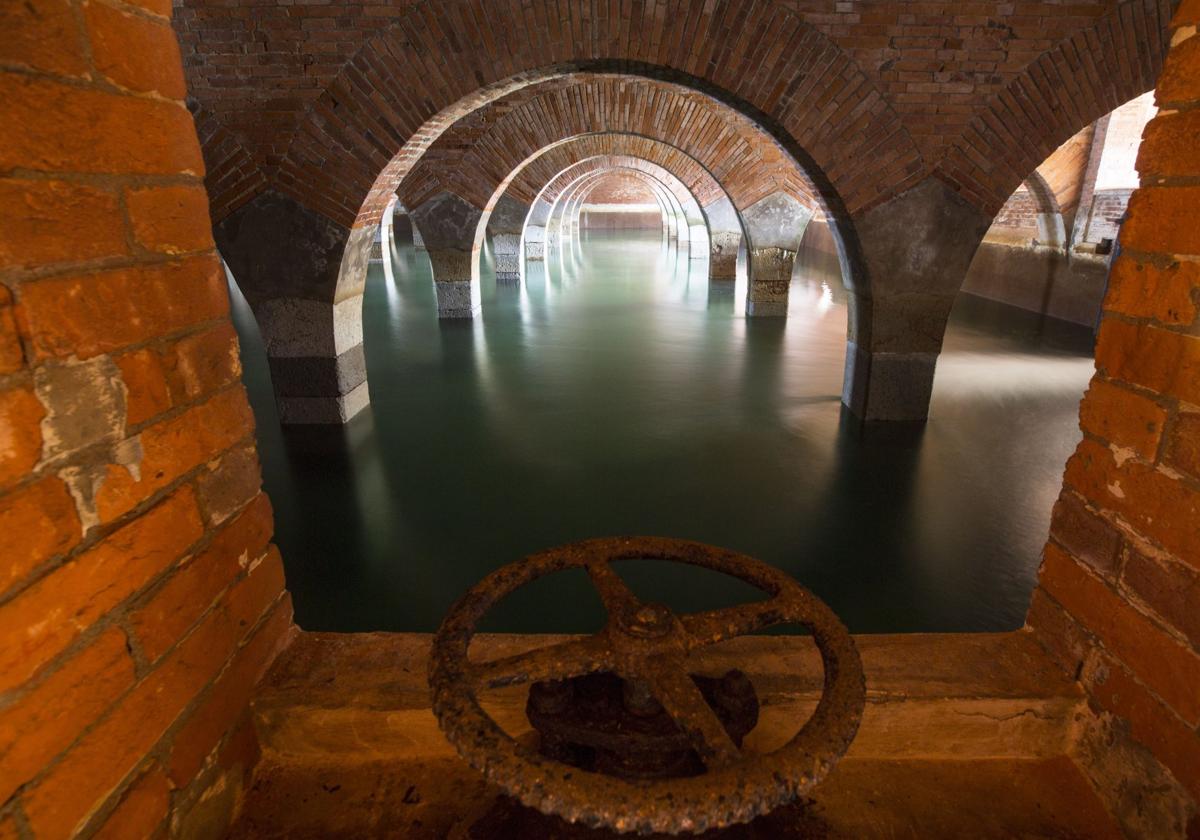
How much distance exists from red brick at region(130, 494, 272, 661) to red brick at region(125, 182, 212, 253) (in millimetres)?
691

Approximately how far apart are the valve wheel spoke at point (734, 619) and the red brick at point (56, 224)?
1373 mm

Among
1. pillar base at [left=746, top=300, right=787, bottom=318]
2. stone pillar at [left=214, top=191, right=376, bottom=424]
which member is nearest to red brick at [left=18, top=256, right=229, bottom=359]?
stone pillar at [left=214, top=191, right=376, bottom=424]

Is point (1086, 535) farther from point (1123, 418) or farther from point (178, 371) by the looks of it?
point (178, 371)

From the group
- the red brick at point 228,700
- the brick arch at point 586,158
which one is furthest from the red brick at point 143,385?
the brick arch at point 586,158

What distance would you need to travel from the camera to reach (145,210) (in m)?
1.40

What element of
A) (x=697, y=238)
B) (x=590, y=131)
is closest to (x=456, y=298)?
(x=590, y=131)

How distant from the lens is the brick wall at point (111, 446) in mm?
1119

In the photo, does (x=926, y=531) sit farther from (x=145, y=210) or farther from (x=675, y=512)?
(x=145, y=210)

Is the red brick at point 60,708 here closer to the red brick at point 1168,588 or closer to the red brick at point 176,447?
the red brick at point 176,447

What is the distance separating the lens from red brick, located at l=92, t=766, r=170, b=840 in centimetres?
134

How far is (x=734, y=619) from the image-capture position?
57.6 inches

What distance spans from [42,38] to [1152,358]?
2328 mm

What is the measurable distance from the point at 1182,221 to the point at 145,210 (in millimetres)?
2219

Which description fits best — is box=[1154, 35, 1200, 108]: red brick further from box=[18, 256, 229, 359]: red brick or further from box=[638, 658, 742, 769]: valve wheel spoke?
box=[18, 256, 229, 359]: red brick
